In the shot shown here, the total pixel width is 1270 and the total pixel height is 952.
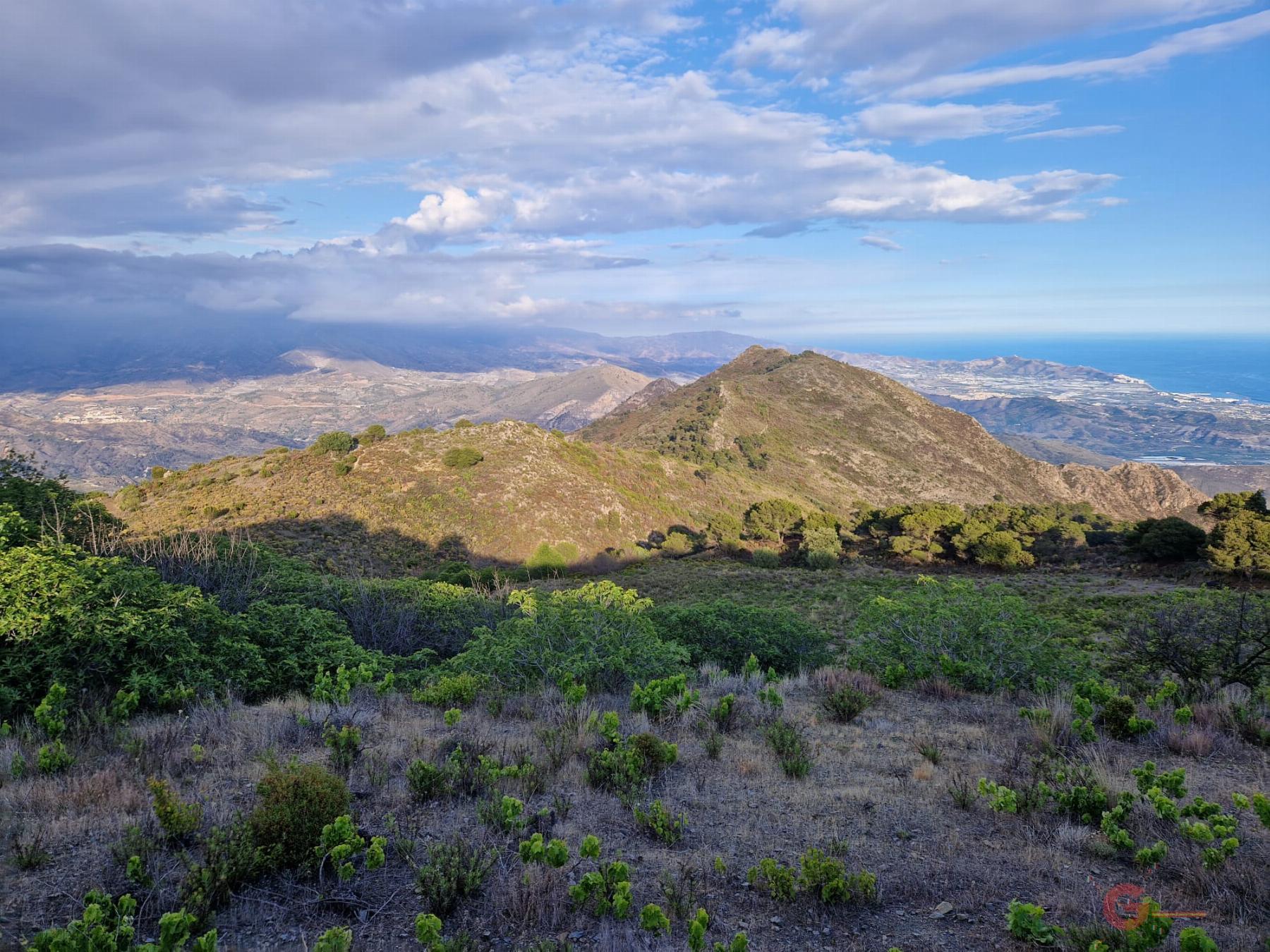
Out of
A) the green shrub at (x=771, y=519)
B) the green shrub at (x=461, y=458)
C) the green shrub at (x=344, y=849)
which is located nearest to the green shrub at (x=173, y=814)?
the green shrub at (x=344, y=849)

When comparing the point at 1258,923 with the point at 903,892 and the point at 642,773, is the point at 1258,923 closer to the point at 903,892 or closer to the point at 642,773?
the point at 903,892

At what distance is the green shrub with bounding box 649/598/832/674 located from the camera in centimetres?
1290

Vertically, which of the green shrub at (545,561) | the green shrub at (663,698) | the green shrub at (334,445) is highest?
the green shrub at (334,445)

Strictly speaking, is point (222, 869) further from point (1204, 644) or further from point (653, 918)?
point (1204, 644)

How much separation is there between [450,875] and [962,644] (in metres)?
8.93

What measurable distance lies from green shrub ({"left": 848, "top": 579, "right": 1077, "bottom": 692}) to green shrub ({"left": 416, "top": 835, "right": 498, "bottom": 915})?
7.28m

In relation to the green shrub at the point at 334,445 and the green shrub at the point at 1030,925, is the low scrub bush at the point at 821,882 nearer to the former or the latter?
the green shrub at the point at 1030,925

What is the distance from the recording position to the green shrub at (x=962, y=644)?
9.52 m

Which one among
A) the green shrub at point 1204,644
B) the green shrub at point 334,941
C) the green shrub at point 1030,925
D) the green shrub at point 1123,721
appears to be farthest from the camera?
the green shrub at point 1204,644

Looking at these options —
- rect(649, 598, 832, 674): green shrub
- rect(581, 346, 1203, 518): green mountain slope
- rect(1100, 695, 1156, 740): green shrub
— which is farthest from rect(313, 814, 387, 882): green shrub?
rect(581, 346, 1203, 518): green mountain slope

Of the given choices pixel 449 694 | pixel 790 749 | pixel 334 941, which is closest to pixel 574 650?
pixel 449 694

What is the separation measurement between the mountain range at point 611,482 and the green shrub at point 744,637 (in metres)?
24.1

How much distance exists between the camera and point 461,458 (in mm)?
45250

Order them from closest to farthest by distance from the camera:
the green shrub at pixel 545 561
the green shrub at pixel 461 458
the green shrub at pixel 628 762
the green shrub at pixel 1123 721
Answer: the green shrub at pixel 628 762
the green shrub at pixel 1123 721
the green shrub at pixel 545 561
the green shrub at pixel 461 458
